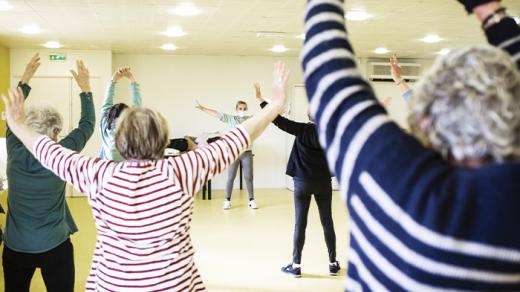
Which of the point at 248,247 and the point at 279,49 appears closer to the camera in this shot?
the point at 248,247

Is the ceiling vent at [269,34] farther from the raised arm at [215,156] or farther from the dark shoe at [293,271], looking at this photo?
the raised arm at [215,156]

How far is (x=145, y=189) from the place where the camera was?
150cm

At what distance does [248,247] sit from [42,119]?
323 centimetres

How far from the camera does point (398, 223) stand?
2.33 feet

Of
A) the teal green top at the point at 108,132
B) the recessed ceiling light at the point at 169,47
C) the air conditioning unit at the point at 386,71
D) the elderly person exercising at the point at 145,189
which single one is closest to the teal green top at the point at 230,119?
the recessed ceiling light at the point at 169,47

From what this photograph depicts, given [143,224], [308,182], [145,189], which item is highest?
[145,189]

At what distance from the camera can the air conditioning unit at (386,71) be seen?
966 centimetres

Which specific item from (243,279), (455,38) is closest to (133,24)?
(243,279)

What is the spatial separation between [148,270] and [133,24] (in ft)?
17.9

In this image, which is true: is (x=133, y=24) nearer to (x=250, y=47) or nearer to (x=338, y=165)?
(x=250, y=47)

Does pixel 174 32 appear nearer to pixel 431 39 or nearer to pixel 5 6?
pixel 5 6

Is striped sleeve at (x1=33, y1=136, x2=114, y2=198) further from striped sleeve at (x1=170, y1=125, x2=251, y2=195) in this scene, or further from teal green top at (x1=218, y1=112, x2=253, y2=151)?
teal green top at (x1=218, y1=112, x2=253, y2=151)

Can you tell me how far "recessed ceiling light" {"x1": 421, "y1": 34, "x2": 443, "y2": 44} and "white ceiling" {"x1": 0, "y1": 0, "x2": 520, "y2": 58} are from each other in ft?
0.41

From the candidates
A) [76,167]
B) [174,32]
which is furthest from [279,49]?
[76,167]
